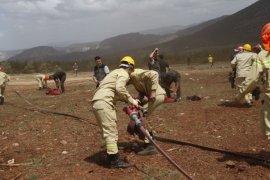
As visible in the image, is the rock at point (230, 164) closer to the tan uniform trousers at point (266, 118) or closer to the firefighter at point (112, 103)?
the tan uniform trousers at point (266, 118)

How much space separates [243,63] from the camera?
1180 cm

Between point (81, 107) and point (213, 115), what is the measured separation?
542 cm

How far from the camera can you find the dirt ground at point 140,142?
674 cm

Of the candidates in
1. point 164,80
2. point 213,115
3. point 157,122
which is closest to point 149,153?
point 157,122

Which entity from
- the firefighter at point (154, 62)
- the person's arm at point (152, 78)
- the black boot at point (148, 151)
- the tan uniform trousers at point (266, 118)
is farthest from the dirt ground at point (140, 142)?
the firefighter at point (154, 62)

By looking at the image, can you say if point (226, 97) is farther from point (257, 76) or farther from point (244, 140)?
point (257, 76)

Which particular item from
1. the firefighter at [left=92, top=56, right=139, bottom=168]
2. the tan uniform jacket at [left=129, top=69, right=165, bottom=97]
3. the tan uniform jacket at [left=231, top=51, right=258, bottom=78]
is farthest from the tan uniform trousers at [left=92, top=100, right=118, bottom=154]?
the tan uniform jacket at [left=231, top=51, right=258, bottom=78]

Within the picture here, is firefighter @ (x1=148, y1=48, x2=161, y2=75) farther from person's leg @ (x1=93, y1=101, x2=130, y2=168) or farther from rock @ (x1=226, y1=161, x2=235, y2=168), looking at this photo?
rock @ (x1=226, y1=161, x2=235, y2=168)

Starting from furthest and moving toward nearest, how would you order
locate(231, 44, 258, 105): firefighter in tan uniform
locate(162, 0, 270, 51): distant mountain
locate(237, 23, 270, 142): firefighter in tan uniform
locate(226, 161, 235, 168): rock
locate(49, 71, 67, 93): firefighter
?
locate(162, 0, 270, 51): distant mountain < locate(49, 71, 67, 93): firefighter < locate(231, 44, 258, 105): firefighter in tan uniform < locate(226, 161, 235, 168): rock < locate(237, 23, 270, 142): firefighter in tan uniform

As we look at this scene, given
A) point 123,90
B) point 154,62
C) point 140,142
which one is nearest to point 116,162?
point 123,90

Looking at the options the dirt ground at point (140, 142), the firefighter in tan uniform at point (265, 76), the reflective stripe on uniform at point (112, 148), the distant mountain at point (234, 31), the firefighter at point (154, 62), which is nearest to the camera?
the firefighter in tan uniform at point (265, 76)

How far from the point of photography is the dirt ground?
674cm

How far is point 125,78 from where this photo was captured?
6848 mm

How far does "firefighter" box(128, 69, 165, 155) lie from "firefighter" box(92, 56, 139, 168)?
0.36m
